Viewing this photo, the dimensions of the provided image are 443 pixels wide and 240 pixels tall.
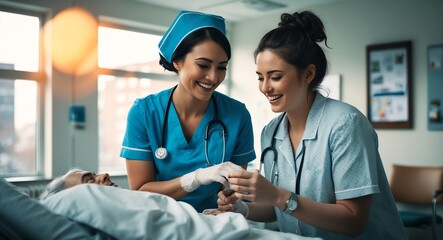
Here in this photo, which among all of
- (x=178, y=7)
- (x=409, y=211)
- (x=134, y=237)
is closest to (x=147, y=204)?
(x=134, y=237)

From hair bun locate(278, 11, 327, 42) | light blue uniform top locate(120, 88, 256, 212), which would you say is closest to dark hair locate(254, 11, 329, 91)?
hair bun locate(278, 11, 327, 42)

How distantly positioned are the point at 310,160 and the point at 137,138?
67cm

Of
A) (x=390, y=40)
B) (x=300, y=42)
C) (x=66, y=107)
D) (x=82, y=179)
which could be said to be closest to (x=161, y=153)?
(x=82, y=179)

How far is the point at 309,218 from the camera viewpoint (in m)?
1.33

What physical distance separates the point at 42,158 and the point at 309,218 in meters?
3.42

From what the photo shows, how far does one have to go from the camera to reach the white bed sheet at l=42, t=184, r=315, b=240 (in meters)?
1.12

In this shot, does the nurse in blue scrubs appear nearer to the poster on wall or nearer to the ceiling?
the poster on wall

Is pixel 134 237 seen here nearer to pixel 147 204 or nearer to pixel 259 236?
pixel 147 204

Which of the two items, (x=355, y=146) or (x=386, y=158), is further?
(x=386, y=158)

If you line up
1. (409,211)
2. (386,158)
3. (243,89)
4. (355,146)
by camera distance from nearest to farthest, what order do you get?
(355,146) → (409,211) → (386,158) → (243,89)

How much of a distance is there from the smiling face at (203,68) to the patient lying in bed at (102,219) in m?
0.58

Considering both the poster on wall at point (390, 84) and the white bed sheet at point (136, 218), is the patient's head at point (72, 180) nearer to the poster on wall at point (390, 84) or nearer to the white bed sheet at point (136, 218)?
the white bed sheet at point (136, 218)

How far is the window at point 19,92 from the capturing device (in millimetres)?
3943

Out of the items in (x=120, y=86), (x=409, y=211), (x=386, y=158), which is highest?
(x=120, y=86)
